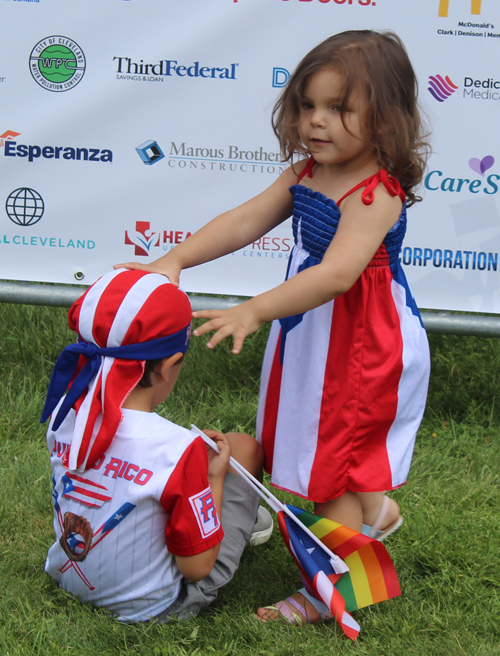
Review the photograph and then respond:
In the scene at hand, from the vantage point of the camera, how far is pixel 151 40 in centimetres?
324

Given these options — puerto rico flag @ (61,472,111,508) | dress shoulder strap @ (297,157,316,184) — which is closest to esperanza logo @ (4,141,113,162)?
dress shoulder strap @ (297,157,316,184)

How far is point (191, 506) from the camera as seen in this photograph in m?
1.74

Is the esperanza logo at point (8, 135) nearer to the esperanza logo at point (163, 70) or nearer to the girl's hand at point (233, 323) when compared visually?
the esperanza logo at point (163, 70)

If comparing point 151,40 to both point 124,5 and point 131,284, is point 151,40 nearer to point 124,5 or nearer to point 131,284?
point 124,5

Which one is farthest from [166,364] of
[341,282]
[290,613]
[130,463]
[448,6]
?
[448,6]

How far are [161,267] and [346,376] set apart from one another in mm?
576

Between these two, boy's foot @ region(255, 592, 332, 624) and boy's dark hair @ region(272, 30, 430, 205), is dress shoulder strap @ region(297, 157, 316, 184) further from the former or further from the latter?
boy's foot @ region(255, 592, 332, 624)

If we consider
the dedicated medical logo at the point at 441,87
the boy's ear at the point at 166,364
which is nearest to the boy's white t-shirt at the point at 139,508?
the boy's ear at the point at 166,364

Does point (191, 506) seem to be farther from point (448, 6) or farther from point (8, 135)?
point (448, 6)

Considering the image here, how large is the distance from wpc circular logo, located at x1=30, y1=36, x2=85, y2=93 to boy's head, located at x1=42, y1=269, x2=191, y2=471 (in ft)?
6.14

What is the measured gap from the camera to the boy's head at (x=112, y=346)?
1.67 meters

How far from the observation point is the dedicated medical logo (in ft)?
10.5

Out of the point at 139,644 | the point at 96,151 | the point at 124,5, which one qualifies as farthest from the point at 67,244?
the point at 139,644

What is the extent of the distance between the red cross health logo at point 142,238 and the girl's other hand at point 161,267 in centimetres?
139
